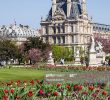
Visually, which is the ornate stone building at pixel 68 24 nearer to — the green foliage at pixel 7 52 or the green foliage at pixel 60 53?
the green foliage at pixel 60 53

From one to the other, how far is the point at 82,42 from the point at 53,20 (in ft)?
38.6

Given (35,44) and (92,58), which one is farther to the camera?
(35,44)

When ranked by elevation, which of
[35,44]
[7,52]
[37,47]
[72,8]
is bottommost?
[7,52]

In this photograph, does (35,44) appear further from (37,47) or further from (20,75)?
(20,75)

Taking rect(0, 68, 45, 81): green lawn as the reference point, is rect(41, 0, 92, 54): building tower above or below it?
above

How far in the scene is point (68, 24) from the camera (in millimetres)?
127500

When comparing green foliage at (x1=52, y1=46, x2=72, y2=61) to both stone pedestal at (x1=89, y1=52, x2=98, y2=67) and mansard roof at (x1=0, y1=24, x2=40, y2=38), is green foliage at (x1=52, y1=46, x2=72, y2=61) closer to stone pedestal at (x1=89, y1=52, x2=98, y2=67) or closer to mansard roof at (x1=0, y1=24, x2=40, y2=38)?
mansard roof at (x1=0, y1=24, x2=40, y2=38)

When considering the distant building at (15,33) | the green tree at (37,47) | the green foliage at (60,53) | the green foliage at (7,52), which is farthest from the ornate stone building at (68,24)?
the green foliage at (7,52)

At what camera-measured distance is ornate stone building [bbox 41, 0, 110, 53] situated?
126812 mm

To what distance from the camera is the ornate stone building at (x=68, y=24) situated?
416ft

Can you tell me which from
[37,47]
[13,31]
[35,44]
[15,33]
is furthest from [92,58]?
[15,33]

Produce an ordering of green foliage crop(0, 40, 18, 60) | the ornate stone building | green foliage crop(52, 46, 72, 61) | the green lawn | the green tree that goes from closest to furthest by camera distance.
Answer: the green lawn < green foliage crop(0, 40, 18, 60) < the green tree < green foliage crop(52, 46, 72, 61) < the ornate stone building

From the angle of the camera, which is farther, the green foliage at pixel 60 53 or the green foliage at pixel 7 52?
the green foliage at pixel 60 53

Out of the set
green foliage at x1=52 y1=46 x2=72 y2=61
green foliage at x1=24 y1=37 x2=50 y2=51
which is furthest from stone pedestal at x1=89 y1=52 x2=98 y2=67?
green foliage at x1=52 y1=46 x2=72 y2=61
